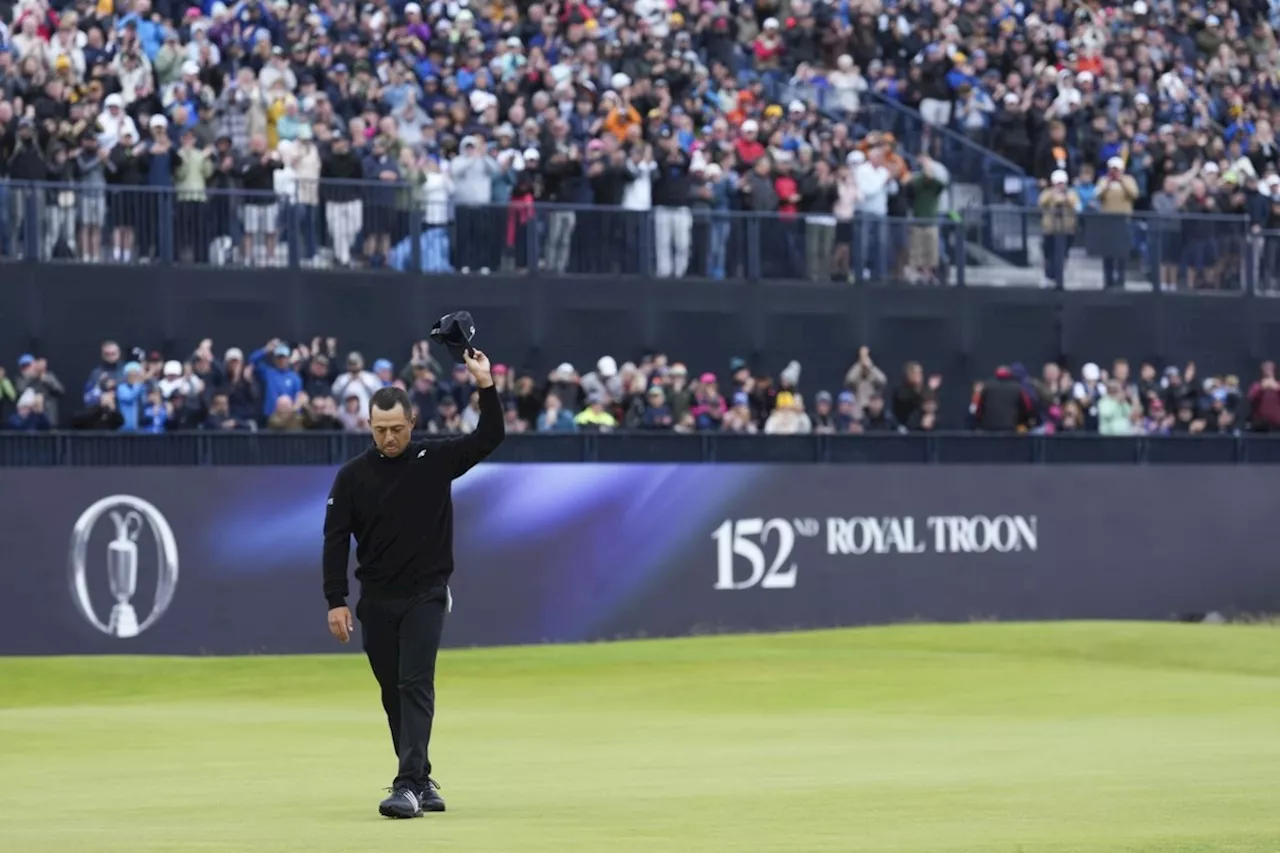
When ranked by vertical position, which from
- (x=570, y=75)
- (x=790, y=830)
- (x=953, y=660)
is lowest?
(x=953, y=660)

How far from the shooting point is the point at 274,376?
88.3ft

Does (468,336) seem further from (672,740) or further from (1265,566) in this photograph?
(1265,566)

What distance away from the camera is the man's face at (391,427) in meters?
11.0

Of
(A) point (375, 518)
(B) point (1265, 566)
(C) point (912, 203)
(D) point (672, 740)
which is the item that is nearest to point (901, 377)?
(C) point (912, 203)

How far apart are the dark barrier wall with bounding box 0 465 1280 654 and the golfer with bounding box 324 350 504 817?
14.9 meters

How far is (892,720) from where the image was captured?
19281 mm

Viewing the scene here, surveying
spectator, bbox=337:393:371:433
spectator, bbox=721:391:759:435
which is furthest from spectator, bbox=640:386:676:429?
spectator, bbox=337:393:371:433

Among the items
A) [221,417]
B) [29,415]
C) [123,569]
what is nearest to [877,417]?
[221,417]

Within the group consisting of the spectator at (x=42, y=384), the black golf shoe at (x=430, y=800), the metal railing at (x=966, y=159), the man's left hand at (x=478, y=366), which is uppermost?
the metal railing at (x=966, y=159)

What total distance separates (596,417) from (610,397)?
60 centimetres

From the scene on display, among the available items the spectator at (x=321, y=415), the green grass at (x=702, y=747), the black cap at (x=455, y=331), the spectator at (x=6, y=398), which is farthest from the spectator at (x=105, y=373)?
the black cap at (x=455, y=331)

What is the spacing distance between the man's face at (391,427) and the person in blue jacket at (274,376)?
1590 centimetres

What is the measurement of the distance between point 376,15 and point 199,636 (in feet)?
28.2

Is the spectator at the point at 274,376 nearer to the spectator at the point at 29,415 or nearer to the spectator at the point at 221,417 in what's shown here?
the spectator at the point at 221,417
